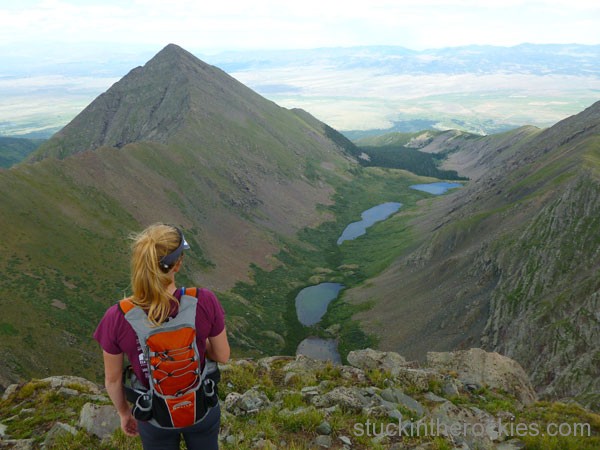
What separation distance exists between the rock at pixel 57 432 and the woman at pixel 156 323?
7.35 meters

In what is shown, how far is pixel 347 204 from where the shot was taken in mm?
190750

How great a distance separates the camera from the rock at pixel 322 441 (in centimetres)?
1291

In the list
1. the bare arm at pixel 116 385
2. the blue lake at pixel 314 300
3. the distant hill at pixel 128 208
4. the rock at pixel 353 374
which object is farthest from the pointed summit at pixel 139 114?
the bare arm at pixel 116 385

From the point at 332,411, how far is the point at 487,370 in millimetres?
12204

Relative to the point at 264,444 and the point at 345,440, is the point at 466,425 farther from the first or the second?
the point at 264,444

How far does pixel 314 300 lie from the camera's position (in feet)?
353

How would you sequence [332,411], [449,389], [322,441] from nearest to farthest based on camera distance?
[322,441] → [332,411] → [449,389]

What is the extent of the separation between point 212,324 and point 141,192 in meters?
113

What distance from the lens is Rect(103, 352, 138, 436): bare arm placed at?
23.6 feet

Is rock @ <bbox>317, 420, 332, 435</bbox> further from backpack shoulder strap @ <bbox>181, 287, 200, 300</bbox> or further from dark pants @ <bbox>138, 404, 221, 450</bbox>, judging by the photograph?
backpack shoulder strap @ <bbox>181, 287, 200, 300</bbox>

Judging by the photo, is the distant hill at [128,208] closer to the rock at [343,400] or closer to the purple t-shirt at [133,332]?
the rock at [343,400]

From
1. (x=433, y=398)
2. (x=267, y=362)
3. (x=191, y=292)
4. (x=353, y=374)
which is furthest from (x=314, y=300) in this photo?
(x=191, y=292)

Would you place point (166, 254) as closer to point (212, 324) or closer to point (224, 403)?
point (212, 324)

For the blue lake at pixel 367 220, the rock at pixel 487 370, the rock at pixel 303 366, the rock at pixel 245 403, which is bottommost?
the blue lake at pixel 367 220
